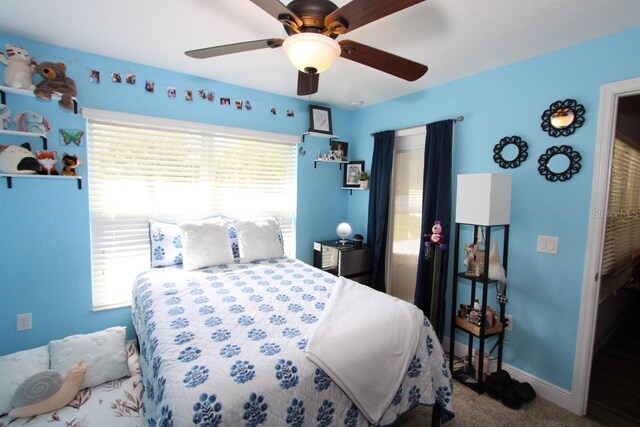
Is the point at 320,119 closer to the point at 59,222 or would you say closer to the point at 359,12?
the point at 359,12

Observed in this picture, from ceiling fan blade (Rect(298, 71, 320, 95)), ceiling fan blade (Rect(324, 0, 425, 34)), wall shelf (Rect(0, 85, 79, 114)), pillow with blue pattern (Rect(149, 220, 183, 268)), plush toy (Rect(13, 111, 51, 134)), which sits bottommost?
pillow with blue pattern (Rect(149, 220, 183, 268))

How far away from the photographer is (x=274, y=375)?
1.19m

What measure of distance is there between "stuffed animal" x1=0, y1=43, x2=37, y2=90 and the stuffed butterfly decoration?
12.9 inches

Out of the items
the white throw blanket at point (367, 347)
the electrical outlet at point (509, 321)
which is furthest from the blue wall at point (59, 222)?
the electrical outlet at point (509, 321)

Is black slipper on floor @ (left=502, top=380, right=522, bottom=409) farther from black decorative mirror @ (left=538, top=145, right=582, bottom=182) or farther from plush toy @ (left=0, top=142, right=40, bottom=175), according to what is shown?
plush toy @ (left=0, top=142, right=40, bottom=175)

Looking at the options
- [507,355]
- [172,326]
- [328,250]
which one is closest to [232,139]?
[328,250]

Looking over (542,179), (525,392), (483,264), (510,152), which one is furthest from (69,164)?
(525,392)

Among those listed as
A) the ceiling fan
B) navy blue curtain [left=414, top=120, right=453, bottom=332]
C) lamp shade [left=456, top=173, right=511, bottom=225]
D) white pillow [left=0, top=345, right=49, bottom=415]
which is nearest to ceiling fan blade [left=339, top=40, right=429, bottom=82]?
the ceiling fan

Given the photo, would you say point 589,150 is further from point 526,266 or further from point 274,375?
point 274,375

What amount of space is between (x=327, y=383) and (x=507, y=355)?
1789 millimetres

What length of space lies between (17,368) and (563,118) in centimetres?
387

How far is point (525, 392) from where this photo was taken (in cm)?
203

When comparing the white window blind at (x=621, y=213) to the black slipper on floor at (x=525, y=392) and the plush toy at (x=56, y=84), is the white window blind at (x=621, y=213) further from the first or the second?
the plush toy at (x=56, y=84)

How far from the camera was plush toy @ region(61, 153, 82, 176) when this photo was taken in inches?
86.4
